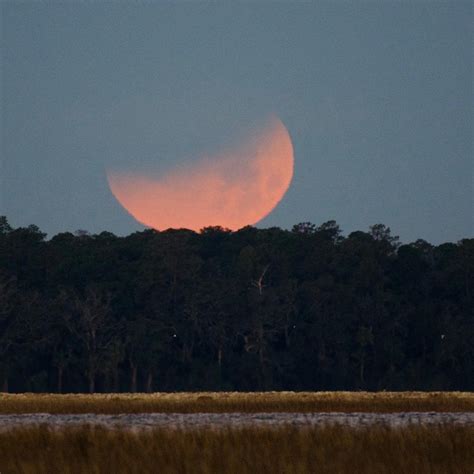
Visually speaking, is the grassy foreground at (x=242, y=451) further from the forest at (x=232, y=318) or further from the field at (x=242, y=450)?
the forest at (x=232, y=318)

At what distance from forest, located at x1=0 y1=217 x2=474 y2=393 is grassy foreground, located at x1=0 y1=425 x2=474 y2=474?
72.7 metres

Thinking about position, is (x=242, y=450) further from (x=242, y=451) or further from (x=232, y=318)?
(x=232, y=318)

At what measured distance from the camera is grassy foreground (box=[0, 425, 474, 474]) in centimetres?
1689

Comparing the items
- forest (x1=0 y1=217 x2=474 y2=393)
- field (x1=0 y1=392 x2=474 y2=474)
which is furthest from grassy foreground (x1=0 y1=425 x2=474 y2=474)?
forest (x1=0 y1=217 x2=474 y2=393)

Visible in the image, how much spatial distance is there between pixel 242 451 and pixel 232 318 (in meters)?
83.1

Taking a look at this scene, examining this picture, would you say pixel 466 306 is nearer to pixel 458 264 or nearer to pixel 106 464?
pixel 458 264

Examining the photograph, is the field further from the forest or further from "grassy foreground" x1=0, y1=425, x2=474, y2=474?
the forest

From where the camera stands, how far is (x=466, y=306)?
104688mm

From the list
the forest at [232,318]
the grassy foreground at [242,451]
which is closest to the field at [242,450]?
the grassy foreground at [242,451]

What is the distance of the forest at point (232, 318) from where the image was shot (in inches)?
3809

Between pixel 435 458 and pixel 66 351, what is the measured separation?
A: 80.8 metres

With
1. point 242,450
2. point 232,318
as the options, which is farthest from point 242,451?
point 232,318

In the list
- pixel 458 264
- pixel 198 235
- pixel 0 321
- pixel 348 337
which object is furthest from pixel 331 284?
pixel 0 321

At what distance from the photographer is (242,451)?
18.8 m
